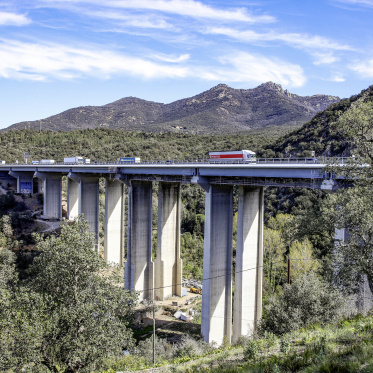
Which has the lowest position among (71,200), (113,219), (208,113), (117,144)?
(113,219)

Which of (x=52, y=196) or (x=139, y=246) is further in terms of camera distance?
(x=52, y=196)

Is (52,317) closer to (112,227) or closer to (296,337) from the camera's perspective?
(296,337)

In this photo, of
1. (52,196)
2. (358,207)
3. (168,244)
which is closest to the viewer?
(358,207)

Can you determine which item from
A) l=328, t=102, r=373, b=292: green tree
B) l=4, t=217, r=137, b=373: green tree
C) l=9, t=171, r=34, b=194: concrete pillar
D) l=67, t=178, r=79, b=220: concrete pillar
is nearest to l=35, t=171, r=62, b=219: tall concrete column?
l=67, t=178, r=79, b=220: concrete pillar

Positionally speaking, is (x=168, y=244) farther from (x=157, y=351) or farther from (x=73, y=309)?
(x=73, y=309)

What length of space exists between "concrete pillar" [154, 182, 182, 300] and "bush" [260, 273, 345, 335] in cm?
1649

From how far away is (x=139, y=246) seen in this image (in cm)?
3288

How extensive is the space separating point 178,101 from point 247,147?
421 ft

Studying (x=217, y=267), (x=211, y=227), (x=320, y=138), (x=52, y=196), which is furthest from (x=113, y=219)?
(x=320, y=138)

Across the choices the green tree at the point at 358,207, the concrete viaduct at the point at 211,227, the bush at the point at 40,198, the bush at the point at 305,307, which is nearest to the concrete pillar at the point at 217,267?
the concrete viaduct at the point at 211,227

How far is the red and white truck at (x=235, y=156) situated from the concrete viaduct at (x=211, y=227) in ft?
5.17

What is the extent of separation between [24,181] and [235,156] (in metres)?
50.8

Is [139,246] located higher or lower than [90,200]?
lower

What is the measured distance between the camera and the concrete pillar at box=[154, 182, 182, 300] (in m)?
32.7
